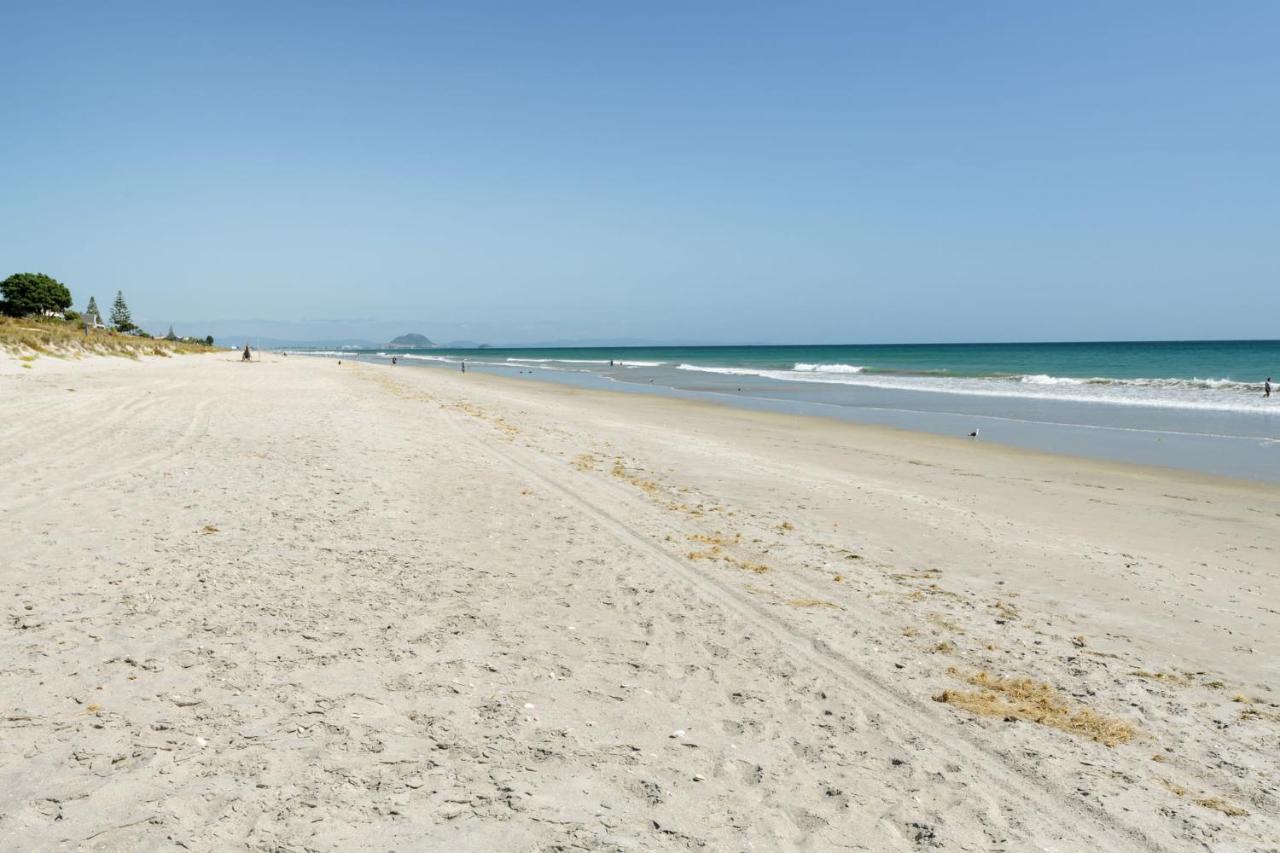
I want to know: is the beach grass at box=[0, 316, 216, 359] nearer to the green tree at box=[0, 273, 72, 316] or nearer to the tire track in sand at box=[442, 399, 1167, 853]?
the tire track in sand at box=[442, 399, 1167, 853]

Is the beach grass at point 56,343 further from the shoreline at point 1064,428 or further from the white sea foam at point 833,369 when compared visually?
the white sea foam at point 833,369

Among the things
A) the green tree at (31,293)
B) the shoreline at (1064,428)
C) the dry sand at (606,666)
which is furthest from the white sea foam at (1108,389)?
the green tree at (31,293)

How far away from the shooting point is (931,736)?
4.18 meters

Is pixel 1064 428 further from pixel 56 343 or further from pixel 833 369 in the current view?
pixel 833 369

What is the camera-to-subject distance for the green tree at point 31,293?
230 ft

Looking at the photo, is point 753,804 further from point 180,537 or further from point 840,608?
point 180,537

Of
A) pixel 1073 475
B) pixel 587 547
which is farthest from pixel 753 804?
pixel 1073 475

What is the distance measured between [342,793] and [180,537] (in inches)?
182

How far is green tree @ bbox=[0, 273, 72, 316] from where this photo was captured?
70069 millimetres

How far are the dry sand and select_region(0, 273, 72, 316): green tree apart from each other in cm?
7759

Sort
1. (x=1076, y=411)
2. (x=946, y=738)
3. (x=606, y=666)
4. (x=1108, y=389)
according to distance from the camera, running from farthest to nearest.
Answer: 1. (x=1108, y=389)
2. (x=1076, y=411)
3. (x=606, y=666)
4. (x=946, y=738)

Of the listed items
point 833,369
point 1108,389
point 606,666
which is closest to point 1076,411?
point 1108,389

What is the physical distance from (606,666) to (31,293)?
9106 cm

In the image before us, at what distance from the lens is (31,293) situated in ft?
240
